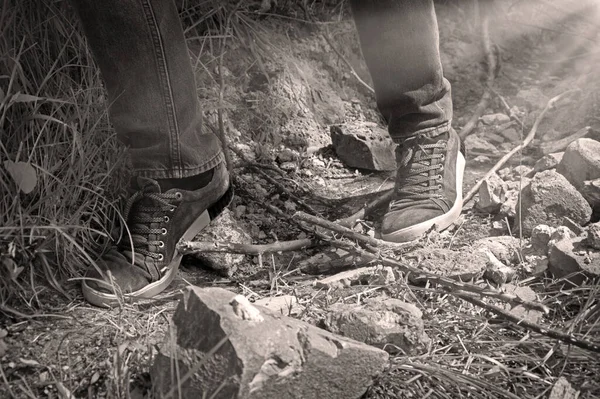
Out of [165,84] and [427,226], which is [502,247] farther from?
[165,84]

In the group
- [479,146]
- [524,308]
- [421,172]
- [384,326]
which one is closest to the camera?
[384,326]

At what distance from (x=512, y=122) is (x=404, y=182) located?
89cm

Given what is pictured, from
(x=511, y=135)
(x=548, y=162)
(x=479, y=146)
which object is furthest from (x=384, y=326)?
(x=511, y=135)

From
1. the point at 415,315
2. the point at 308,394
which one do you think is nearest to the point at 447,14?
the point at 415,315

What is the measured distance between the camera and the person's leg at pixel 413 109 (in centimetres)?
196

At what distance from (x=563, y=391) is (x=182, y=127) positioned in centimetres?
117

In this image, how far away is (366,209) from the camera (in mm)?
2256

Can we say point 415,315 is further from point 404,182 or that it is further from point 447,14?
point 447,14

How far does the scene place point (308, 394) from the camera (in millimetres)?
1262

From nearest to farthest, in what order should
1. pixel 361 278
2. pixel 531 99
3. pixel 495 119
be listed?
pixel 361 278
pixel 495 119
pixel 531 99

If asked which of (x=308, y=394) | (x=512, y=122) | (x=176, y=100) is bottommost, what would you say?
(x=512, y=122)

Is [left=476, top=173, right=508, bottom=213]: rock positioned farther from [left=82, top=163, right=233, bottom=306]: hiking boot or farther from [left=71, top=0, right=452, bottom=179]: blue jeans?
[left=82, top=163, right=233, bottom=306]: hiking boot

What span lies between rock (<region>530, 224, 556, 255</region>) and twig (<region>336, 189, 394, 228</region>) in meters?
0.55

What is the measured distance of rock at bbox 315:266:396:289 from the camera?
5.77ft
